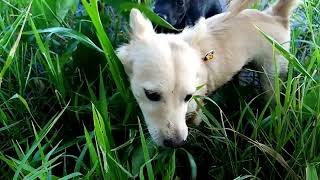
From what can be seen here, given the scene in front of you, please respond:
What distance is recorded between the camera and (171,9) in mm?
1942

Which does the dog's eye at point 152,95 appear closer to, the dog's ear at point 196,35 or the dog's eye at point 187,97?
the dog's eye at point 187,97

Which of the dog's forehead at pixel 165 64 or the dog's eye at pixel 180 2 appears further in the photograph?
the dog's eye at pixel 180 2

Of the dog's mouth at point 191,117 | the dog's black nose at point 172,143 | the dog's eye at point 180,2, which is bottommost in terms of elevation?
the dog's mouth at point 191,117

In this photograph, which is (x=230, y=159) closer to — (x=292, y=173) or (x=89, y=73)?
(x=292, y=173)

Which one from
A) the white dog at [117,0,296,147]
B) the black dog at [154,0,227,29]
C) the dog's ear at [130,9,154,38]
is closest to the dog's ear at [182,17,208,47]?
the white dog at [117,0,296,147]

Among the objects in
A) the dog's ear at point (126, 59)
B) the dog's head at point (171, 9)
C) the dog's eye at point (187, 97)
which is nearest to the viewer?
the dog's eye at point (187, 97)

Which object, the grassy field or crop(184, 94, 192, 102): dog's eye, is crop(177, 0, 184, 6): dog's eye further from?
crop(184, 94, 192, 102): dog's eye

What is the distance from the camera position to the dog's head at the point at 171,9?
6.31ft

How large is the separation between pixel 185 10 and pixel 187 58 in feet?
1.67

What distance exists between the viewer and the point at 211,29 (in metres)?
1.83

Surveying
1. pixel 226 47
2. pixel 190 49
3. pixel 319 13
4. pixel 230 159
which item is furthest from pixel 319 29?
pixel 230 159

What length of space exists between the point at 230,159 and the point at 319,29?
834 millimetres

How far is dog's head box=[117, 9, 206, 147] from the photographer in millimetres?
1488

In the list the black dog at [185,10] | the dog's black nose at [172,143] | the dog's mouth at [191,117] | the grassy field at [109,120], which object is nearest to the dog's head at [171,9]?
the black dog at [185,10]
